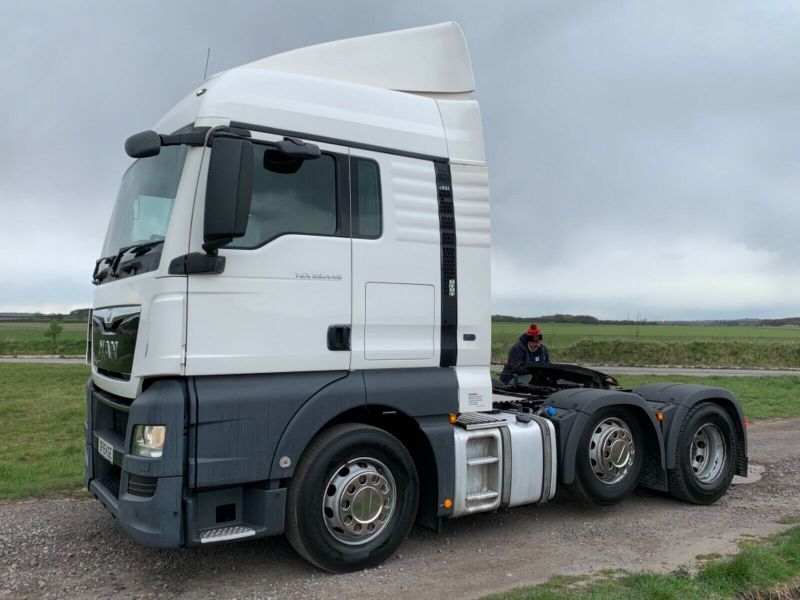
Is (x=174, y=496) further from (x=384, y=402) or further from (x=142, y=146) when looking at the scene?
(x=142, y=146)

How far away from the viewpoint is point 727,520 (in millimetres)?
6289

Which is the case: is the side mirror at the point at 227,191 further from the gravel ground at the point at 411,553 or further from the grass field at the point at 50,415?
the grass field at the point at 50,415

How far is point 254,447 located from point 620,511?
383cm

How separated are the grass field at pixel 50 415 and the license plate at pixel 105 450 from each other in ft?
8.26

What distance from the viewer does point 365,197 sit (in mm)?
4984

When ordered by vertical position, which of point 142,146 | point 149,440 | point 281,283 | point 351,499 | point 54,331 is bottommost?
point 351,499

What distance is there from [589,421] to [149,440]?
3693 millimetres

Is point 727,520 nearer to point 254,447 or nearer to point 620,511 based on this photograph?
point 620,511

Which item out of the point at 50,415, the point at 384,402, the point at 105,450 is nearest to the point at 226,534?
the point at 105,450

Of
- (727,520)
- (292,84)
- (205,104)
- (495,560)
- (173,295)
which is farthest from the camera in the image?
(727,520)

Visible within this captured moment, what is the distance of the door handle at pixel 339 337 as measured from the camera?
477cm

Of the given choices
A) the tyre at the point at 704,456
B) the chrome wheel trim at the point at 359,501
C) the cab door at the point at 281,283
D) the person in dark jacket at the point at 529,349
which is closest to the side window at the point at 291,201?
the cab door at the point at 281,283

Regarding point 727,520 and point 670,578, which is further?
point 727,520

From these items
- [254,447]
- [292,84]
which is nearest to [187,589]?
[254,447]
